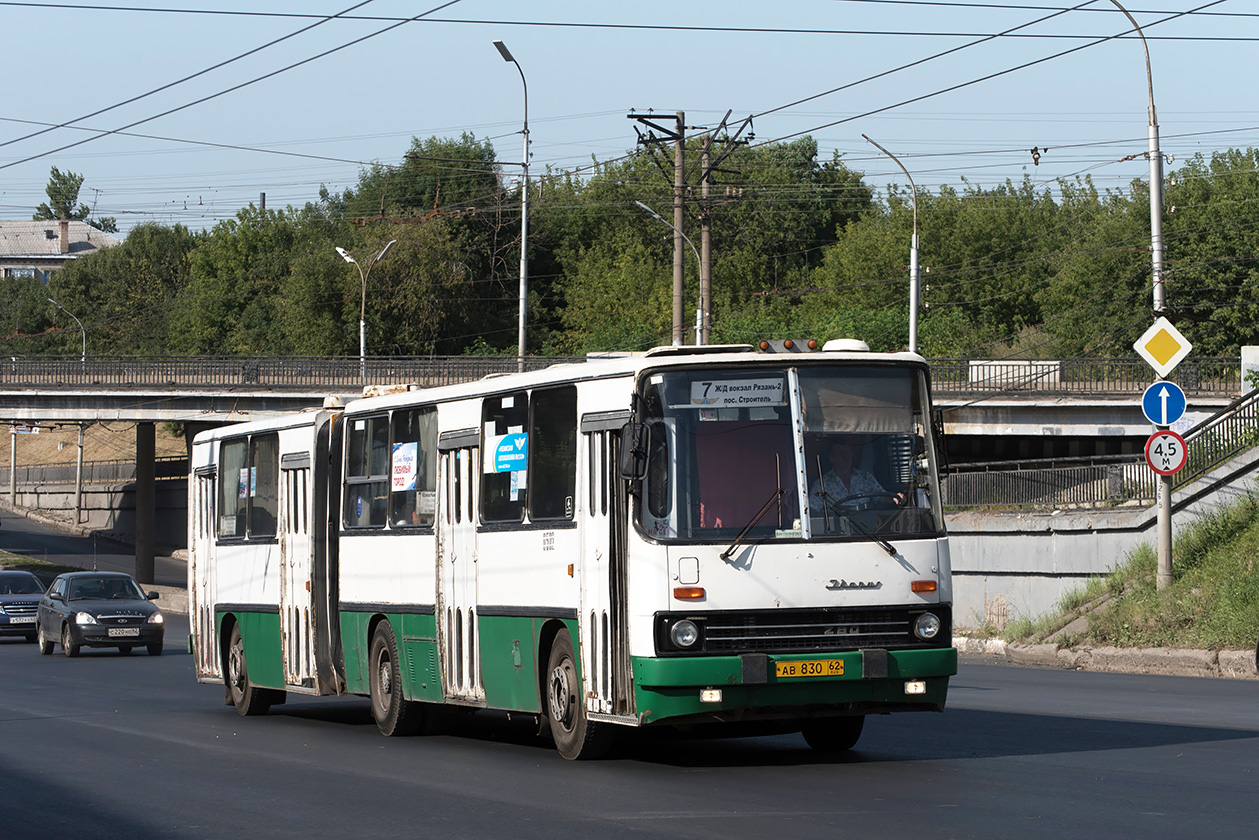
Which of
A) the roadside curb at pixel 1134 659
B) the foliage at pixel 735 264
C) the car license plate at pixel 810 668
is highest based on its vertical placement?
the foliage at pixel 735 264

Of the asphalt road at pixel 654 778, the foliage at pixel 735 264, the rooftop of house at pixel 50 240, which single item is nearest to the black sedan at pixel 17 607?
the asphalt road at pixel 654 778

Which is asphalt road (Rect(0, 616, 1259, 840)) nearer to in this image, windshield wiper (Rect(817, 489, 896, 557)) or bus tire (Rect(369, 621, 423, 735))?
bus tire (Rect(369, 621, 423, 735))

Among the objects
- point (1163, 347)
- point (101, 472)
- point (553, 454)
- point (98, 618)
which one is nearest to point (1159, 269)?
point (1163, 347)

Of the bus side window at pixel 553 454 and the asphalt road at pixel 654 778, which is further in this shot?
the bus side window at pixel 553 454

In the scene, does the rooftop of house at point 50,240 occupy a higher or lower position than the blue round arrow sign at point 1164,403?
higher

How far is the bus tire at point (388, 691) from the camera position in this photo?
15.4 metres

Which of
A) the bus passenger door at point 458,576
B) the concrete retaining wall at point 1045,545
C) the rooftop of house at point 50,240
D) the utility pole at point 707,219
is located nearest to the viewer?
the bus passenger door at point 458,576

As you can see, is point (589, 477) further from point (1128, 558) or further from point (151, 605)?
point (151, 605)

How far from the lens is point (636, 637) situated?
11523mm

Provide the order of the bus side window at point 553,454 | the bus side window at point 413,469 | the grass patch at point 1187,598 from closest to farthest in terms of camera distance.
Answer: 1. the bus side window at point 553,454
2. the bus side window at point 413,469
3. the grass patch at point 1187,598

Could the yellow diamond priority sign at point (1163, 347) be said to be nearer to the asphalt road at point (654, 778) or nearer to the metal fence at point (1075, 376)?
the asphalt road at point (654, 778)

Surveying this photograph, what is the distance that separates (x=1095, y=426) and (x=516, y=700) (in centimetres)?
3907

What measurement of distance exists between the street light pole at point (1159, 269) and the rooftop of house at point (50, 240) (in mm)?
154371

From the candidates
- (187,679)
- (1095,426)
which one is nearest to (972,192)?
(1095,426)
